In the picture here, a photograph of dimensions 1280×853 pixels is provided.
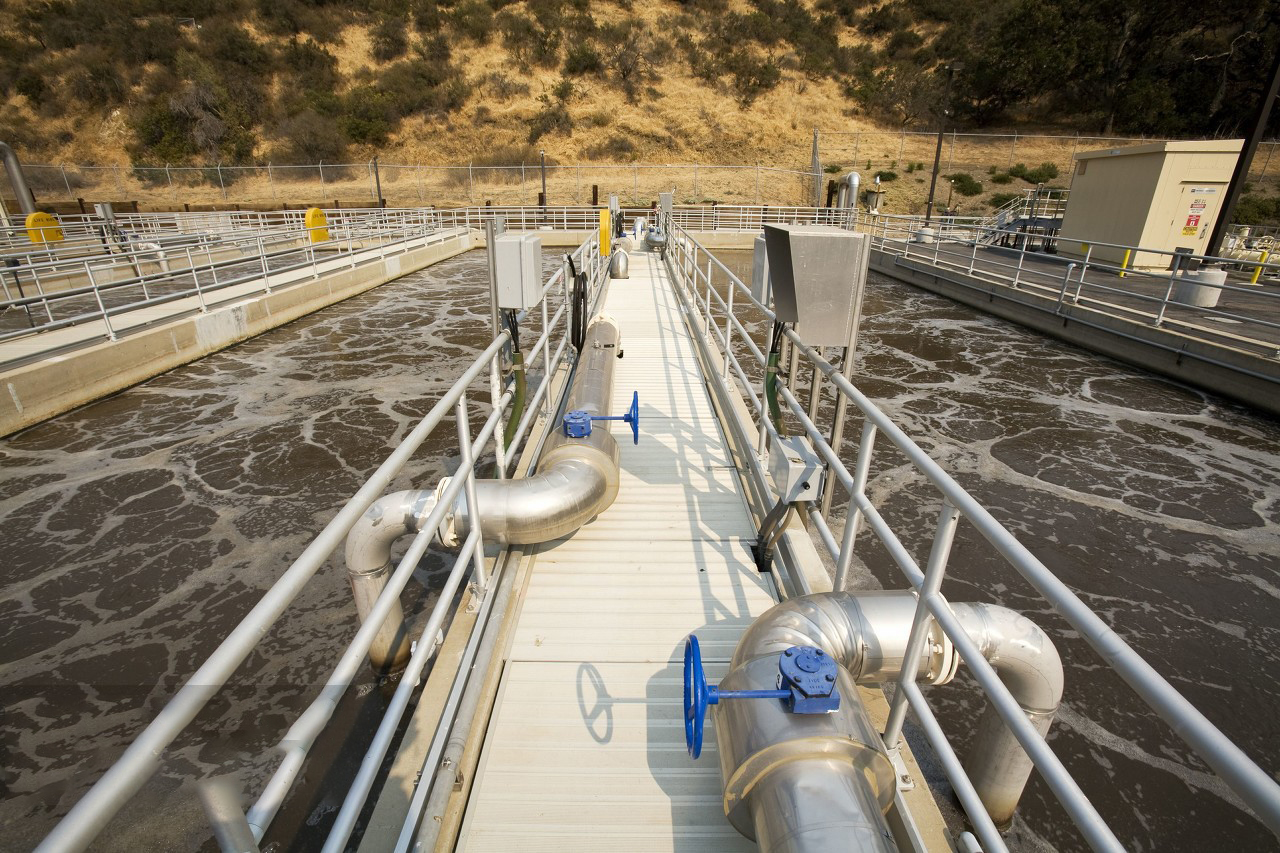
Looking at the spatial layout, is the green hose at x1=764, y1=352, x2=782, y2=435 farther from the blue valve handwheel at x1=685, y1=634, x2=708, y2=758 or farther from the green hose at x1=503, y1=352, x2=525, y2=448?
the blue valve handwheel at x1=685, y1=634, x2=708, y2=758

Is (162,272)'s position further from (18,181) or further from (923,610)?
(923,610)

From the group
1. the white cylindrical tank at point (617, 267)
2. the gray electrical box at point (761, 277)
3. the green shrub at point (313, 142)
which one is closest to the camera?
the gray electrical box at point (761, 277)

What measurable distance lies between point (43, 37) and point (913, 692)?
77.4 meters

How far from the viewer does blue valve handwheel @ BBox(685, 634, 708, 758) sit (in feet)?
7.16

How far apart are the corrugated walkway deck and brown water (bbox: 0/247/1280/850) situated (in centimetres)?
176

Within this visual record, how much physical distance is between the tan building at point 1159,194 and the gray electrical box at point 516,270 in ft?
53.7

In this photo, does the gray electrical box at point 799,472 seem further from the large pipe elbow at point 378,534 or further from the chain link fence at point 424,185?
the chain link fence at point 424,185

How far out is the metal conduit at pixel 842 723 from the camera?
1802mm

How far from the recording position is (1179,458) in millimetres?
7980

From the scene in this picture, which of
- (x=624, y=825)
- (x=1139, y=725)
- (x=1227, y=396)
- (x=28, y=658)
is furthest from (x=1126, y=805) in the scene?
(x=1227, y=396)

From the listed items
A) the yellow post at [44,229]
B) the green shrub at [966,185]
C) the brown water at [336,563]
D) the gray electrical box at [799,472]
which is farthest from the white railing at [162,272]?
the green shrub at [966,185]

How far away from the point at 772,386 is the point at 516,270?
6.52ft

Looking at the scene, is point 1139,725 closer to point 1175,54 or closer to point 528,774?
point 528,774

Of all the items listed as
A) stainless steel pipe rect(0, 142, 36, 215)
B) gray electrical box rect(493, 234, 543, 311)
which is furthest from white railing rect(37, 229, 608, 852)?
stainless steel pipe rect(0, 142, 36, 215)
